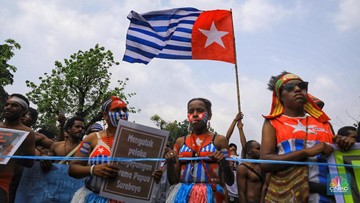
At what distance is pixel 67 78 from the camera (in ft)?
112

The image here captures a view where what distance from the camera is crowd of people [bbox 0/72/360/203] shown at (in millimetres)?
2867

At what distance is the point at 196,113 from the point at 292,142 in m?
1.55

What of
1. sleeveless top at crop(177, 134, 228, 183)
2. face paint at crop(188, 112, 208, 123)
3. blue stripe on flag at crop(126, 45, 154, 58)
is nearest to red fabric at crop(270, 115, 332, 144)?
sleeveless top at crop(177, 134, 228, 183)

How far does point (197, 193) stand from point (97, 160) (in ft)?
3.48

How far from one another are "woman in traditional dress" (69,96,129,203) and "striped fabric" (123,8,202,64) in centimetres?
358

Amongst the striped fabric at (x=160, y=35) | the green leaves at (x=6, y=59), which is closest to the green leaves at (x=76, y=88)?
the green leaves at (x=6, y=59)

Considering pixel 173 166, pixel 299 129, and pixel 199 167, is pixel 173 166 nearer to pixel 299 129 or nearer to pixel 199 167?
pixel 199 167

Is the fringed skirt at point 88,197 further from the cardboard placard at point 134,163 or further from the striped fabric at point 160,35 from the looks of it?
the striped fabric at point 160,35

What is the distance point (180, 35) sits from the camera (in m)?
7.82

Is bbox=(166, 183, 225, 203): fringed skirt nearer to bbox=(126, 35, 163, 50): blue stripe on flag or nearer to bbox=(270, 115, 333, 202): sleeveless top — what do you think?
bbox=(270, 115, 333, 202): sleeveless top

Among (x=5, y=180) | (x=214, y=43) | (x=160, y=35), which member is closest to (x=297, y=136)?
(x=5, y=180)

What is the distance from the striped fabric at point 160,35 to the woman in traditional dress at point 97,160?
358cm

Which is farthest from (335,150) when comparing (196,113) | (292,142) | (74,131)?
(74,131)

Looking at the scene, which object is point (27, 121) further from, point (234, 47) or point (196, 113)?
point (234, 47)
